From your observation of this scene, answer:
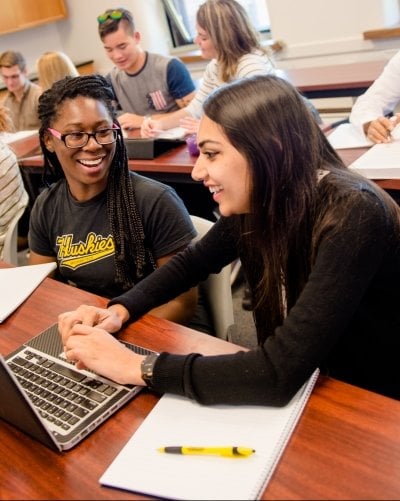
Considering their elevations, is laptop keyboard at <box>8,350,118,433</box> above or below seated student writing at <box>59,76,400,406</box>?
below

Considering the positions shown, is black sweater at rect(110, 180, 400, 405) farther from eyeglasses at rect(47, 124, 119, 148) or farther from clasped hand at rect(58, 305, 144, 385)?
eyeglasses at rect(47, 124, 119, 148)

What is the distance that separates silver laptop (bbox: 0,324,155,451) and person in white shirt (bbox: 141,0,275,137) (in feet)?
5.40

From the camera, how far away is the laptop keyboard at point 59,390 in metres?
0.87

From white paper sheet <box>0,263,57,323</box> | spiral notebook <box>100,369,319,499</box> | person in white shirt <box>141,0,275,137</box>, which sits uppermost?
person in white shirt <box>141,0,275,137</box>

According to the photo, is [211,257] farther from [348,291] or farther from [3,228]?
[3,228]

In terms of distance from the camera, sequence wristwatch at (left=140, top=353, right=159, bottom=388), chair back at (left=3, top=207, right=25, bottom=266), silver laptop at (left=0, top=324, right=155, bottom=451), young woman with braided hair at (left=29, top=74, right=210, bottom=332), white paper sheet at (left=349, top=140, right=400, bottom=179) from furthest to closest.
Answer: chair back at (left=3, top=207, right=25, bottom=266), white paper sheet at (left=349, top=140, right=400, bottom=179), young woman with braided hair at (left=29, top=74, right=210, bottom=332), wristwatch at (left=140, top=353, right=159, bottom=388), silver laptop at (left=0, top=324, right=155, bottom=451)

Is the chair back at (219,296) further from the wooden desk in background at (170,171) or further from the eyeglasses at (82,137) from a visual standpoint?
the wooden desk in background at (170,171)

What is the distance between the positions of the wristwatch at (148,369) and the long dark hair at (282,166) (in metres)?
0.30

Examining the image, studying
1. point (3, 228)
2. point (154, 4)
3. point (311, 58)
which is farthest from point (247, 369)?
point (154, 4)

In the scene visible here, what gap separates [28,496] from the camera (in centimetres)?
74

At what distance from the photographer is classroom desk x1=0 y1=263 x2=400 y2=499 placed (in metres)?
0.67

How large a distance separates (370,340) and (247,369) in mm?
345

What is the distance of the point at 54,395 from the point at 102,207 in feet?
2.18

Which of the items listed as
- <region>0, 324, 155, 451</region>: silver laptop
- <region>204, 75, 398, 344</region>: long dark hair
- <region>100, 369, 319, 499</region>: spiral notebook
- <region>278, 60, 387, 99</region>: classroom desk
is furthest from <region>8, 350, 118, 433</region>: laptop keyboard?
<region>278, 60, 387, 99</region>: classroom desk
